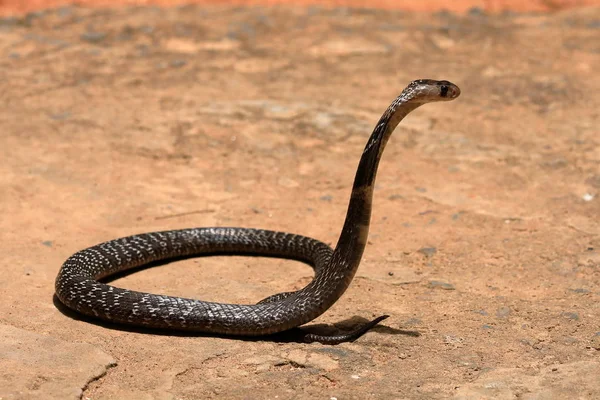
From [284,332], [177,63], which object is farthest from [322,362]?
[177,63]

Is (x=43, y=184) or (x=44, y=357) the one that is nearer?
(x=44, y=357)

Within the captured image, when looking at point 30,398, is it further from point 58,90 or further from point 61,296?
point 58,90

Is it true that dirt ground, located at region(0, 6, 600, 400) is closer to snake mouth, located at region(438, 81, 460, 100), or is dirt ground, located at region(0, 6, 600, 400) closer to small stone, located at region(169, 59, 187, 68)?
small stone, located at region(169, 59, 187, 68)

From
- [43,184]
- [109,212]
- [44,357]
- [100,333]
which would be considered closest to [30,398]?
[44,357]

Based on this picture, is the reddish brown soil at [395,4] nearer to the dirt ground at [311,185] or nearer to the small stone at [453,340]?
the dirt ground at [311,185]

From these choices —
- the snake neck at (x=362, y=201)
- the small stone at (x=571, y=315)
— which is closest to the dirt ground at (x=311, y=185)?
the small stone at (x=571, y=315)

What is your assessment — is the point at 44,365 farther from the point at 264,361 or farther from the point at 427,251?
the point at 427,251

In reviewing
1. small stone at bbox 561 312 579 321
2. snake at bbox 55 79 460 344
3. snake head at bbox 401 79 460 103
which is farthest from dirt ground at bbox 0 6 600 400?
snake head at bbox 401 79 460 103
